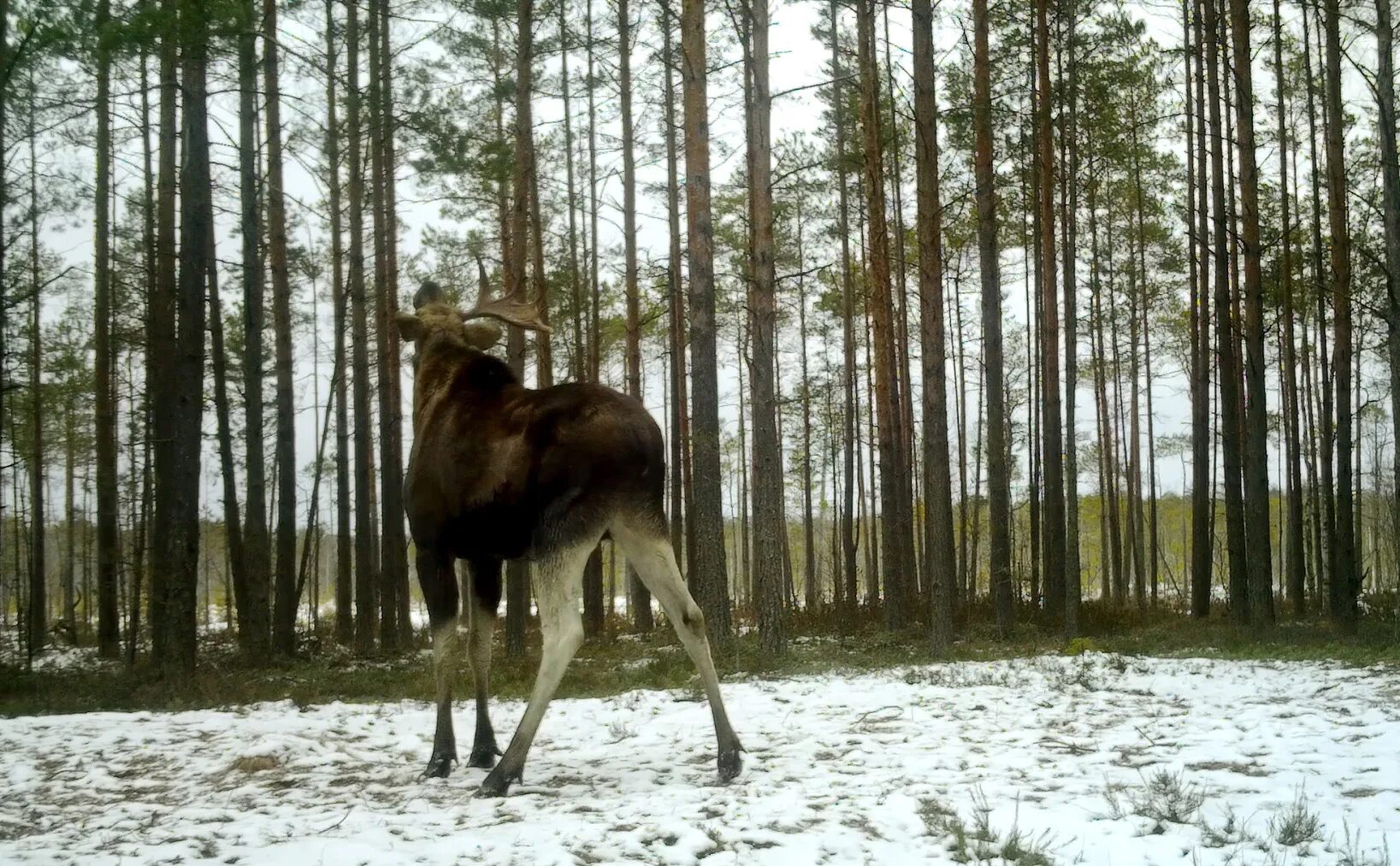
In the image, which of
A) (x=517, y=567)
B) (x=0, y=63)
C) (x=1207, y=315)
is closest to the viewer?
(x=0, y=63)

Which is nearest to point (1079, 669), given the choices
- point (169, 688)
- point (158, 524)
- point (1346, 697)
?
point (1346, 697)

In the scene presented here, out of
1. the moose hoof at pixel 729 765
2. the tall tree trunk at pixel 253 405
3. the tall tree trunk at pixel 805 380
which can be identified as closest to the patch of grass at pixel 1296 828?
the moose hoof at pixel 729 765

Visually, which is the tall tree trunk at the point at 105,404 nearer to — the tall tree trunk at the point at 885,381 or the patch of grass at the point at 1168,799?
the tall tree trunk at the point at 885,381

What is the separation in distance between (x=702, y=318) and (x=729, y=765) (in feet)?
22.4

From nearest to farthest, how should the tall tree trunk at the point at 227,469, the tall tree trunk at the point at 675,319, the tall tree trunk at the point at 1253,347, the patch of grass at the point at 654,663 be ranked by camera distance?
the patch of grass at the point at 654,663, the tall tree trunk at the point at 1253,347, the tall tree trunk at the point at 227,469, the tall tree trunk at the point at 675,319

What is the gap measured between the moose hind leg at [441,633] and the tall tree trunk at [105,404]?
35.0ft

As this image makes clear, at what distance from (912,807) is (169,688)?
28.2ft

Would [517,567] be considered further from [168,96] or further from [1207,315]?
[1207,315]

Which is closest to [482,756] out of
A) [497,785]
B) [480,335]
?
[497,785]

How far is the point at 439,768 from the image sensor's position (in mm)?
5941

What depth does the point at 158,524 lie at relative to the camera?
36.3 ft

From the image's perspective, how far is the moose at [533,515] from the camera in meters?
5.45

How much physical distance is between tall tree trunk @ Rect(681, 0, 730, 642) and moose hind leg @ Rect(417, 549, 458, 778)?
5230 mm

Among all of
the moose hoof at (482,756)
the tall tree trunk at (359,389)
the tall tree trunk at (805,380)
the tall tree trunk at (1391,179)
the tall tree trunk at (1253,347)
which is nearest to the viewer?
the moose hoof at (482,756)
